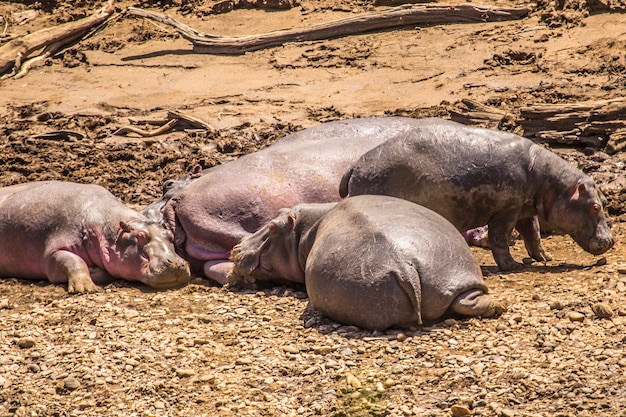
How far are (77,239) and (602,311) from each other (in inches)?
180

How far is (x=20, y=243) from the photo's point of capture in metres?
9.23

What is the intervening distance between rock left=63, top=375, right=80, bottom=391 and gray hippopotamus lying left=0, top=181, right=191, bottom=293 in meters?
2.04

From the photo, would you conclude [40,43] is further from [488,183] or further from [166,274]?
[488,183]

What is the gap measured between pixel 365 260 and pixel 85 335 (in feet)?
6.91

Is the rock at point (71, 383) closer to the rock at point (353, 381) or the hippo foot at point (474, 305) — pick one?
the rock at point (353, 381)

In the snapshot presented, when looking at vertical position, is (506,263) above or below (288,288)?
above

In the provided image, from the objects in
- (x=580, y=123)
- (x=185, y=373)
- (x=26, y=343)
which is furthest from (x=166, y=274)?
(x=580, y=123)

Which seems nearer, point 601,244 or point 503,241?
point 601,244

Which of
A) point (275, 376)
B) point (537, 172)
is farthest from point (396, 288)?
point (537, 172)

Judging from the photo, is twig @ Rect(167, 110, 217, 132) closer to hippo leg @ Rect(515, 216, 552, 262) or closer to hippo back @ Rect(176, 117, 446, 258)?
hippo back @ Rect(176, 117, 446, 258)

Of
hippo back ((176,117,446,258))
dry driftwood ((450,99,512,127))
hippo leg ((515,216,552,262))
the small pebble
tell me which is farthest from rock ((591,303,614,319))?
dry driftwood ((450,99,512,127))

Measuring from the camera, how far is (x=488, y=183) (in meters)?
8.30

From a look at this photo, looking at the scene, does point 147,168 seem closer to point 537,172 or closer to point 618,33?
point 537,172

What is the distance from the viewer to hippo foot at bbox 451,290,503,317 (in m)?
6.94
